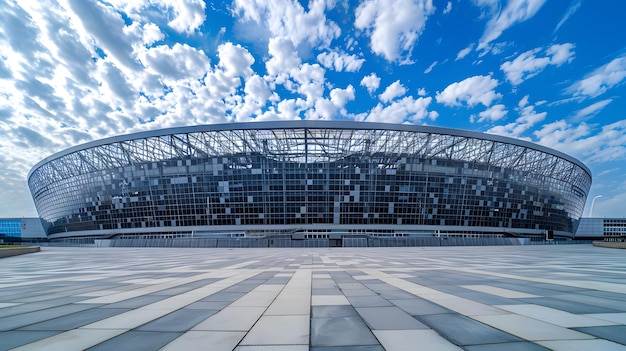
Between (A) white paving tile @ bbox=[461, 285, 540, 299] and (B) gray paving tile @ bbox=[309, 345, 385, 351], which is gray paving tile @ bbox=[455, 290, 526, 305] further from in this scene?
(B) gray paving tile @ bbox=[309, 345, 385, 351]

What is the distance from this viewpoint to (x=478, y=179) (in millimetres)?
75812

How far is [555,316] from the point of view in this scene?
459 cm

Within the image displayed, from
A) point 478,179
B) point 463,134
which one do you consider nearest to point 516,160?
point 478,179

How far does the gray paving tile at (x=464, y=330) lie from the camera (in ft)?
11.5

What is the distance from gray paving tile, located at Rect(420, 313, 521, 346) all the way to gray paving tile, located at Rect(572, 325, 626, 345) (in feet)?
3.90

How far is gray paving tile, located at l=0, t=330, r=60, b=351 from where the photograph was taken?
3.48m

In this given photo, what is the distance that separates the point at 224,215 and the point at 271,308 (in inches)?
2877

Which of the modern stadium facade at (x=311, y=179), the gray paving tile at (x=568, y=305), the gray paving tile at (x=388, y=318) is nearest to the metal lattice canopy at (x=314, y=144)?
the modern stadium facade at (x=311, y=179)

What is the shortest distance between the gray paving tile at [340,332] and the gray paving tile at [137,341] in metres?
2.00

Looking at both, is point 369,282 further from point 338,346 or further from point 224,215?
point 224,215

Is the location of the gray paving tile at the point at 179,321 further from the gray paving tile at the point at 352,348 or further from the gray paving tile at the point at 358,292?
the gray paving tile at the point at 358,292

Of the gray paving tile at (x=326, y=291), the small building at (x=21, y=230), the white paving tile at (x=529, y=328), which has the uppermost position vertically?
the white paving tile at (x=529, y=328)

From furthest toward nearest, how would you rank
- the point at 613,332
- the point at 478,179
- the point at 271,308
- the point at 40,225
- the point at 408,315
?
the point at 40,225
the point at 478,179
the point at 271,308
the point at 408,315
the point at 613,332

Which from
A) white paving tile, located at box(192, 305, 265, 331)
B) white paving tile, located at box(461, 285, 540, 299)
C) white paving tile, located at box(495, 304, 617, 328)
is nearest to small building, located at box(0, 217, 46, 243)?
white paving tile, located at box(192, 305, 265, 331)
